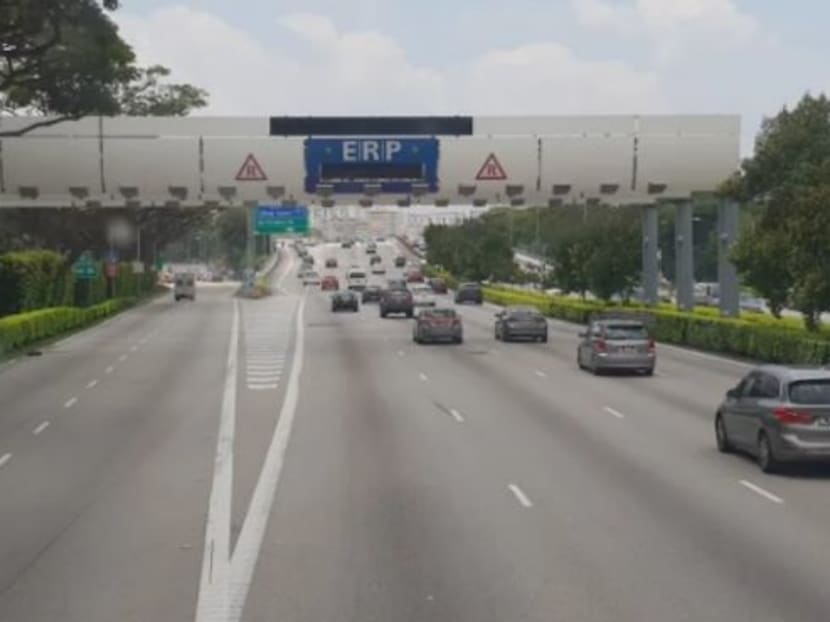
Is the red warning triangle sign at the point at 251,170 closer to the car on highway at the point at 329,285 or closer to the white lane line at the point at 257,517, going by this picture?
the white lane line at the point at 257,517

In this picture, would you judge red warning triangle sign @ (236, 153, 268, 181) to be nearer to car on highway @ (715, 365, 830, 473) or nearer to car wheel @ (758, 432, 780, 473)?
car on highway @ (715, 365, 830, 473)

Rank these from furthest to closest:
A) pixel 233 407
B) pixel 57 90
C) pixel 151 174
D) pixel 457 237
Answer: pixel 457 237
pixel 151 174
pixel 57 90
pixel 233 407

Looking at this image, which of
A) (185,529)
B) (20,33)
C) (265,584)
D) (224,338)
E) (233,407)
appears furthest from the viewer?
(224,338)

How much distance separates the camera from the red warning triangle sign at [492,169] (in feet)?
184

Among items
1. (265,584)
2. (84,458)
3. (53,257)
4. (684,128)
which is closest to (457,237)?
(53,257)

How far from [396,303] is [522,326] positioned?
2145 cm

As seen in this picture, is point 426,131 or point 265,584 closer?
point 265,584

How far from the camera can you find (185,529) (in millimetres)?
16266

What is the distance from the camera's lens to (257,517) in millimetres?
17062

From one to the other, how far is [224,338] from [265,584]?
153ft

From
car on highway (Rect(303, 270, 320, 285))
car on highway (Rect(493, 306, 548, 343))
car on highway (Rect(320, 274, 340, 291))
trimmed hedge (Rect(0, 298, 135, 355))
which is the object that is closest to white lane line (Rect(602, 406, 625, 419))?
trimmed hedge (Rect(0, 298, 135, 355))

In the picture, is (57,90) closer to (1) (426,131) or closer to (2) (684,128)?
(1) (426,131)

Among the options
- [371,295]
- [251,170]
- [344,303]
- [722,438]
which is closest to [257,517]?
[722,438]

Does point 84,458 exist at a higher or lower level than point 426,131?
lower
